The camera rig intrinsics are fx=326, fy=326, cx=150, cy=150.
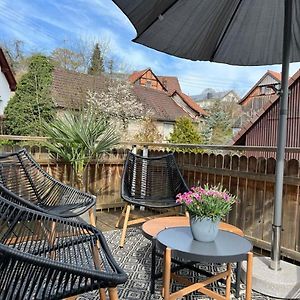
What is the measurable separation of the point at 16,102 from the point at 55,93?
162 cm

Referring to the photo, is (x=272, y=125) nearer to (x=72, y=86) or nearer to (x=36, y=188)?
(x=36, y=188)

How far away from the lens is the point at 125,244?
10.8ft

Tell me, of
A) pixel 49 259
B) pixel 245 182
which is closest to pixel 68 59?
pixel 245 182

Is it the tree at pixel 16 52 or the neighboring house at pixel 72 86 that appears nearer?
the neighboring house at pixel 72 86

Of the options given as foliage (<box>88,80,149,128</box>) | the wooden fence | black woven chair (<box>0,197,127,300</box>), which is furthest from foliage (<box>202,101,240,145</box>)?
black woven chair (<box>0,197,127,300</box>)

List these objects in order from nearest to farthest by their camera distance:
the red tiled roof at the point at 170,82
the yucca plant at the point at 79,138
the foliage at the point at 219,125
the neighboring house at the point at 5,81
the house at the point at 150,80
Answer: the yucca plant at the point at 79,138
the neighboring house at the point at 5,81
the foliage at the point at 219,125
the house at the point at 150,80
the red tiled roof at the point at 170,82

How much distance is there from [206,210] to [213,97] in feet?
77.1

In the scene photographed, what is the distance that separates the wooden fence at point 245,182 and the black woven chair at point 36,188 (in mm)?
1007

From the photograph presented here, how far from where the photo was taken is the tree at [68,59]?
574 inches

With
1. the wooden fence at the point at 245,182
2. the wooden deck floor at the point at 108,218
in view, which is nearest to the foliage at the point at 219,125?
the wooden deck floor at the point at 108,218

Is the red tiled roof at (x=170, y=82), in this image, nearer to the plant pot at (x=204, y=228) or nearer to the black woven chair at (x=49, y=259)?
the plant pot at (x=204, y=228)

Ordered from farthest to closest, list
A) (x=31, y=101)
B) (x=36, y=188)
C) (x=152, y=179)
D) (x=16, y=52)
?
(x=16, y=52), (x=31, y=101), (x=152, y=179), (x=36, y=188)

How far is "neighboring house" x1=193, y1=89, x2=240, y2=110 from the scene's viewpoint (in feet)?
66.6

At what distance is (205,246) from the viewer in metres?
1.95
